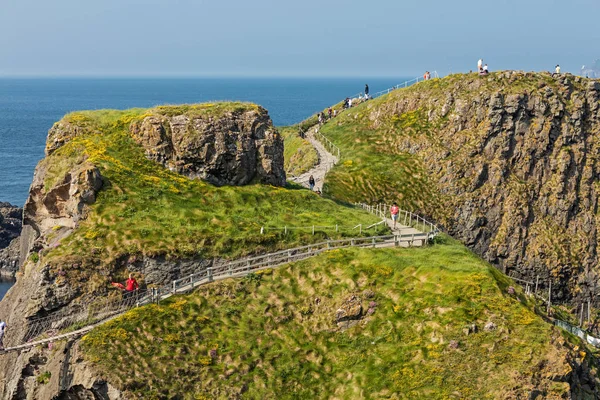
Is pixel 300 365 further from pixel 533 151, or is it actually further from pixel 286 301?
pixel 533 151

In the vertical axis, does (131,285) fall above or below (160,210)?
below

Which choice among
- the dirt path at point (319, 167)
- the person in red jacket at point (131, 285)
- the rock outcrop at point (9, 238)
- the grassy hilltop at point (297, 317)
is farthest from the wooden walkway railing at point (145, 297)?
the rock outcrop at point (9, 238)

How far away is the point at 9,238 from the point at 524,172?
3033 inches

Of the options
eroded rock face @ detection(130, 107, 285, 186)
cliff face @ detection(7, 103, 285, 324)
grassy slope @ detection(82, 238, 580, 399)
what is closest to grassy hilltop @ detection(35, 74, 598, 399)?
grassy slope @ detection(82, 238, 580, 399)

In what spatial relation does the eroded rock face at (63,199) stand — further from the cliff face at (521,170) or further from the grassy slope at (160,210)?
the cliff face at (521,170)

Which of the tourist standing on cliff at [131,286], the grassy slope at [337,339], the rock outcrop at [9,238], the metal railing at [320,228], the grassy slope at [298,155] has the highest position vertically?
the grassy slope at [298,155]

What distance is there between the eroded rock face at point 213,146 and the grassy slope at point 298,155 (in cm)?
1613

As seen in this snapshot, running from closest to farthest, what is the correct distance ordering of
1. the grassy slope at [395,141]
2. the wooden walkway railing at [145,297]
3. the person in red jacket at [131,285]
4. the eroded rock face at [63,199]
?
the wooden walkway railing at [145,297] → the person in red jacket at [131,285] → the eroded rock face at [63,199] → the grassy slope at [395,141]

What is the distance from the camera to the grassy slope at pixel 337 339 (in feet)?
114

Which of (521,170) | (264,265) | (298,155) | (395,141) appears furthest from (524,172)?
(264,265)

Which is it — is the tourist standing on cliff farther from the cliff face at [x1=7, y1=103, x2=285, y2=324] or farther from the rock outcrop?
the rock outcrop

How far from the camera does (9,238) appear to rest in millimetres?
97062

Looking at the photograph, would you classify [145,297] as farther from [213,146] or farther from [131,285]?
[213,146]

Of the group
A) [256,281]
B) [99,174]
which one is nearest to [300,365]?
[256,281]
